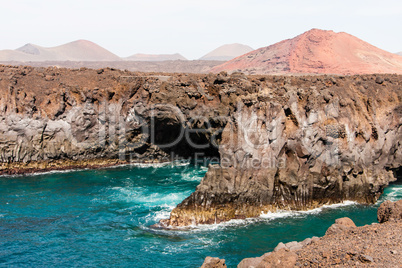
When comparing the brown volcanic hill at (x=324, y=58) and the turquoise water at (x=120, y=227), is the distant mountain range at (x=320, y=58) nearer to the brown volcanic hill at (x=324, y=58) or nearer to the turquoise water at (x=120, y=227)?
the brown volcanic hill at (x=324, y=58)

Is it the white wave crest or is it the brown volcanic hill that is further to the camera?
the brown volcanic hill

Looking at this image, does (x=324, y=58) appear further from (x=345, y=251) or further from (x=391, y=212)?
(x=345, y=251)

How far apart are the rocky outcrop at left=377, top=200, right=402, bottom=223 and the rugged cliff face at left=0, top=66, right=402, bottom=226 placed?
13849 mm

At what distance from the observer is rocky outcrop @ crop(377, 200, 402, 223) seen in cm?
2214

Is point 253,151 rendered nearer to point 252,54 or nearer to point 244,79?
point 244,79

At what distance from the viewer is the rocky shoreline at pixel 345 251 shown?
54.5 feet

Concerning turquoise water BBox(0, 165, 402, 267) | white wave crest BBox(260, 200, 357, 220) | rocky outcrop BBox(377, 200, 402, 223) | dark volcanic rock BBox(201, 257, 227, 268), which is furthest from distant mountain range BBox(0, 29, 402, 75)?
dark volcanic rock BBox(201, 257, 227, 268)

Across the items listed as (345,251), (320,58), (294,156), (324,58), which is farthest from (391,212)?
(320,58)

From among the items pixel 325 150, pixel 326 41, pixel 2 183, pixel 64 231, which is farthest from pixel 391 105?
pixel 326 41

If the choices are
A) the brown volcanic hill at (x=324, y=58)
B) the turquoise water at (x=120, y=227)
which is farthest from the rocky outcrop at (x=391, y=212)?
the brown volcanic hill at (x=324, y=58)

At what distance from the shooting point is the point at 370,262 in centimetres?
1623

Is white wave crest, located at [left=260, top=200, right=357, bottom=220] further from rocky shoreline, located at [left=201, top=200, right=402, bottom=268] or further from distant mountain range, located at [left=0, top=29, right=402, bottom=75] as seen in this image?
distant mountain range, located at [left=0, top=29, right=402, bottom=75]

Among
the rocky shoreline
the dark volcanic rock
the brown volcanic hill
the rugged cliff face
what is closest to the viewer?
the rocky shoreline

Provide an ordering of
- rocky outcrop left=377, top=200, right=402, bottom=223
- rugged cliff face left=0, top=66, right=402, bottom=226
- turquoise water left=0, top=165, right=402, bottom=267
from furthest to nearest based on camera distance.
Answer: rugged cliff face left=0, top=66, right=402, bottom=226 → turquoise water left=0, top=165, right=402, bottom=267 → rocky outcrop left=377, top=200, right=402, bottom=223
